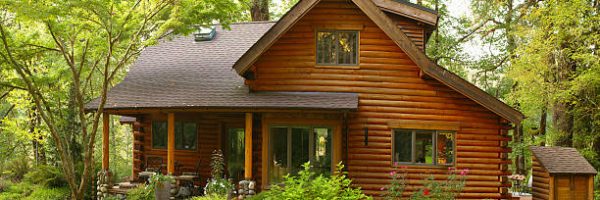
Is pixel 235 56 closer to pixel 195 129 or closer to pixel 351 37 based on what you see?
pixel 195 129

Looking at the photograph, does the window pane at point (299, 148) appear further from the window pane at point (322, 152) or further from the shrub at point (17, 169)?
the shrub at point (17, 169)

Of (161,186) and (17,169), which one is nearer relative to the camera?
(161,186)

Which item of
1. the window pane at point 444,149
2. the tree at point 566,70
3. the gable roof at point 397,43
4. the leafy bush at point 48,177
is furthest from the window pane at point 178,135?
the tree at point 566,70

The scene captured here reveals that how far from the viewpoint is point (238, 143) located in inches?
733

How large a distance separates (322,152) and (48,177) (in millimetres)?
10089

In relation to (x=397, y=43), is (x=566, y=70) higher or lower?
lower

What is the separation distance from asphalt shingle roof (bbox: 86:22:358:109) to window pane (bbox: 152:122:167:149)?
1.79m

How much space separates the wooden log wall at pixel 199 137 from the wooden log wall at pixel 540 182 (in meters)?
8.71

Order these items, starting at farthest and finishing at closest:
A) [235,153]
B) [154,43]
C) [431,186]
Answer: [235,153], [154,43], [431,186]

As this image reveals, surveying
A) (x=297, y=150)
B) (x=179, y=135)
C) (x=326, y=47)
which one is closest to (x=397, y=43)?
(x=326, y=47)

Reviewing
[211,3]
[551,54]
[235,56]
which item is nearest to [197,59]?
[235,56]

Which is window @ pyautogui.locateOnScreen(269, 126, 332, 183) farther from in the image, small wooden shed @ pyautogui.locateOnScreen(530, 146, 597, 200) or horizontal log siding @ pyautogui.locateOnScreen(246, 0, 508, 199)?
small wooden shed @ pyautogui.locateOnScreen(530, 146, 597, 200)

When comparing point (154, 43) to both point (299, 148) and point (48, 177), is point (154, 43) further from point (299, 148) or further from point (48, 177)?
point (48, 177)

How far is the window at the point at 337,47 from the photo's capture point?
1631 cm
